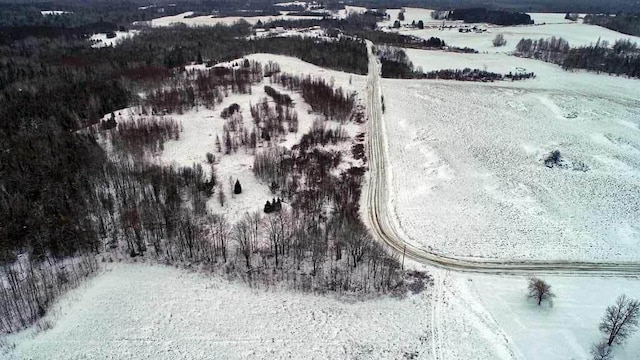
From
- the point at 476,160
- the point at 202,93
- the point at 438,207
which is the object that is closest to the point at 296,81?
the point at 202,93

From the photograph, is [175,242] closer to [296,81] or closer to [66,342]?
[66,342]

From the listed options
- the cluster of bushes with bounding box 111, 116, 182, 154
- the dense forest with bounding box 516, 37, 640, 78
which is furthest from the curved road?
the dense forest with bounding box 516, 37, 640, 78

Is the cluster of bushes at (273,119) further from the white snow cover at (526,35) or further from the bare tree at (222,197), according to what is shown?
the white snow cover at (526,35)

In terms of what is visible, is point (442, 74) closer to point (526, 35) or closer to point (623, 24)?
point (526, 35)

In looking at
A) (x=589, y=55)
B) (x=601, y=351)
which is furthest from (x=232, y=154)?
(x=589, y=55)

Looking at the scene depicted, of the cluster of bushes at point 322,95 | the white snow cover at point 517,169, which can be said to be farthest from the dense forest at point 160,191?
the white snow cover at point 517,169

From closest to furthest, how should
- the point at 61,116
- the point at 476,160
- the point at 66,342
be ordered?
the point at 66,342
the point at 476,160
the point at 61,116
